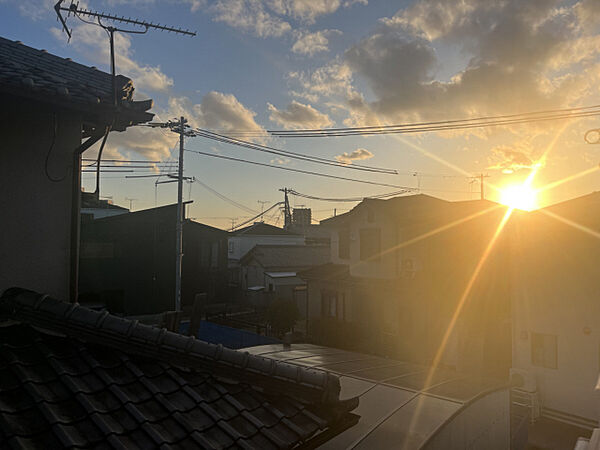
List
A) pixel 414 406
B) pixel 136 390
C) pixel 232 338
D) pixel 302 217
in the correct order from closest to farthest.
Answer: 1. pixel 136 390
2. pixel 414 406
3. pixel 232 338
4. pixel 302 217

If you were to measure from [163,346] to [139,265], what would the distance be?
79.2ft

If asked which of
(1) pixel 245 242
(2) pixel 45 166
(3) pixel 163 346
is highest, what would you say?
(2) pixel 45 166

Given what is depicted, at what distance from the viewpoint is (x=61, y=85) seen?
4.21 meters

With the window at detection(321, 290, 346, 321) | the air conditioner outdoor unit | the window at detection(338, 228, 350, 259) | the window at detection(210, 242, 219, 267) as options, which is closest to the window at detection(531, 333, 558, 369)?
the air conditioner outdoor unit

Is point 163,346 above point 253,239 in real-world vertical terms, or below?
below

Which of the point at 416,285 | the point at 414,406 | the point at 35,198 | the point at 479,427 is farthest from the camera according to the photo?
the point at 416,285

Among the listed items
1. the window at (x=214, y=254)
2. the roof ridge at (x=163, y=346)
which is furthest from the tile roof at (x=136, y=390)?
the window at (x=214, y=254)

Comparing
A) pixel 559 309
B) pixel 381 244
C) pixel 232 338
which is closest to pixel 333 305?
pixel 381 244

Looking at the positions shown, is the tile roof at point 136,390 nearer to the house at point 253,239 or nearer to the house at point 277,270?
the house at point 277,270

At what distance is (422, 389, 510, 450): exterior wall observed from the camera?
5648mm

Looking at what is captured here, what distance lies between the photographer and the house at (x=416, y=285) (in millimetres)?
15891

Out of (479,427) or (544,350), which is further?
(544,350)

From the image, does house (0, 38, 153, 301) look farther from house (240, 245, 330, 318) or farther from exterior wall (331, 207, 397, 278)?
house (240, 245, 330, 318)

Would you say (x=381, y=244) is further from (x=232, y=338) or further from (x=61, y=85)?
(x=61, y=85)
